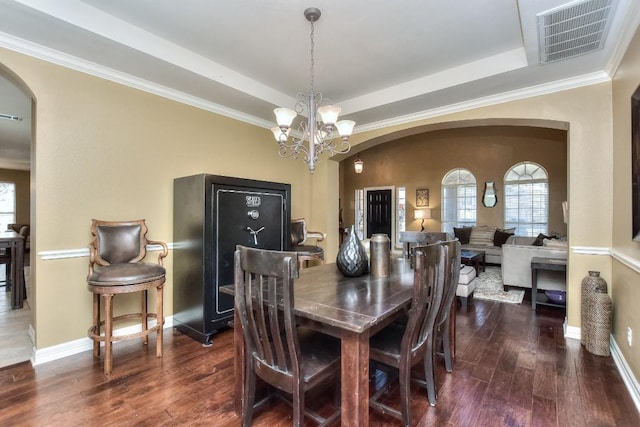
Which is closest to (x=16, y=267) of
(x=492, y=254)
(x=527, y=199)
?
(x=492, y=254)

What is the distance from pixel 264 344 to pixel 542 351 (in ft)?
8.24

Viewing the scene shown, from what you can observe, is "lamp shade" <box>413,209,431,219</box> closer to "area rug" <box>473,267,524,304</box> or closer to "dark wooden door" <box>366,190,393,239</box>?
"dark wooden door" <box>366,190,393,239</box>

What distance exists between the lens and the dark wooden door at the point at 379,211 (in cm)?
888

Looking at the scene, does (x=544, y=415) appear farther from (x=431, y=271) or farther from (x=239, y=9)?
(x=239, y=9)

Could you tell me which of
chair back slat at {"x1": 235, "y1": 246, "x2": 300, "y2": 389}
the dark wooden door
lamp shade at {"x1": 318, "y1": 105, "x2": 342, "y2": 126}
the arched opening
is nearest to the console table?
the arched opening

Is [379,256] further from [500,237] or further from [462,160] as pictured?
[462,160]

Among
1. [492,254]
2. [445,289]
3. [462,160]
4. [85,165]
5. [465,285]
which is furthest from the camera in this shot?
[462,160]

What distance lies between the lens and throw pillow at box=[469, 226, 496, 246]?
22.7 feet

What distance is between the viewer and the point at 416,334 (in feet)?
5.29

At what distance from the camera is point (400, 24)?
7.83ft

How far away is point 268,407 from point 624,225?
2861 millimetres

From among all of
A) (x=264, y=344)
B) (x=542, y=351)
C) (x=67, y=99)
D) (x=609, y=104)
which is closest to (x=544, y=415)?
(x=542, y=351)

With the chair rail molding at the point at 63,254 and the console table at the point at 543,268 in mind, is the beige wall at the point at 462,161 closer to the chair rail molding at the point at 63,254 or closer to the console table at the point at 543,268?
the console table at the point at 543,268

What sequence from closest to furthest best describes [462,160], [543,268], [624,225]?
1. [624,225]
2. [543,268]
3. [462,160]
